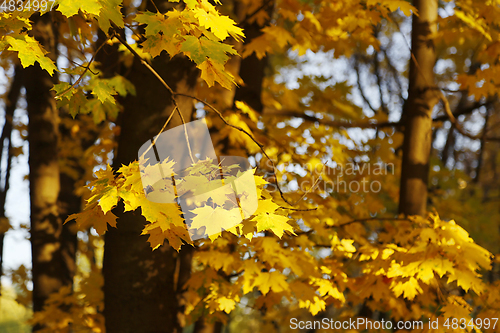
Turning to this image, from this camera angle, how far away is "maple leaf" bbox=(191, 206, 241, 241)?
1.76 meters

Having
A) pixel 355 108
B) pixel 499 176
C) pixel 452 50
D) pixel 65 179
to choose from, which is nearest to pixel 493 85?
pixel 355 108

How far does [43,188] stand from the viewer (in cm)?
418

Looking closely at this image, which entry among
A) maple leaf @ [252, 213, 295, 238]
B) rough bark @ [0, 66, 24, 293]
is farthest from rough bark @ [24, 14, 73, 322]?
maple leaf @ [252, 213, 295, 238]

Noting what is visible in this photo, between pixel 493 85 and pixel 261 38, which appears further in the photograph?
pixel 493 85

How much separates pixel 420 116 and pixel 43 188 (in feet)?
14.4

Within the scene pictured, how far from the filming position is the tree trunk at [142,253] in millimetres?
2902

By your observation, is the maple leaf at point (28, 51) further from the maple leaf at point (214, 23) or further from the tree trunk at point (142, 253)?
the tree trunk at point (142, 253)

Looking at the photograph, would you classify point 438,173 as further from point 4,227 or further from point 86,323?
point 4,227

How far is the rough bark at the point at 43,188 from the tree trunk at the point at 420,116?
4.05 metres

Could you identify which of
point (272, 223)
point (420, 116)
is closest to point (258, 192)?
point (272, 223)

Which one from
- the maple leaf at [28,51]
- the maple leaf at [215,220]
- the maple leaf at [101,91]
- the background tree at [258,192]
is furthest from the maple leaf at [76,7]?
the maple leaf at [215,220]

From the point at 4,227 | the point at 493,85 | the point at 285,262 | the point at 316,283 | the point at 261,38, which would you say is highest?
the point at 261,38

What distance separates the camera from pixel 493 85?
3.90m

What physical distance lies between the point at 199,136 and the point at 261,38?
46.1 inches
